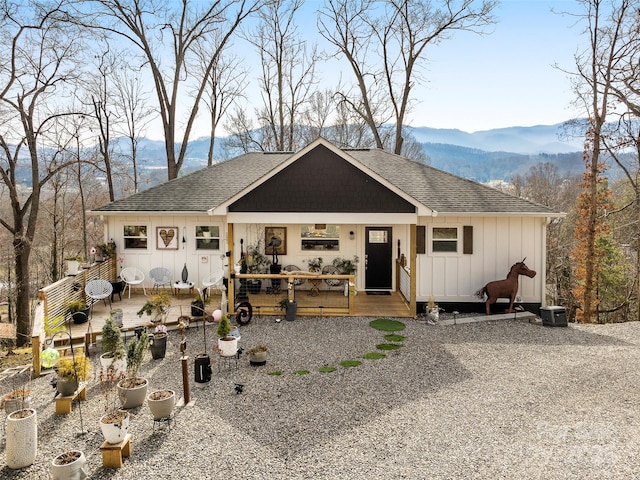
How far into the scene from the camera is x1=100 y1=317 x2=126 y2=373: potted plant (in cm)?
781

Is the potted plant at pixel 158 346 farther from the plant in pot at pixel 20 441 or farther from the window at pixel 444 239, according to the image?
the window at pixel 444 239

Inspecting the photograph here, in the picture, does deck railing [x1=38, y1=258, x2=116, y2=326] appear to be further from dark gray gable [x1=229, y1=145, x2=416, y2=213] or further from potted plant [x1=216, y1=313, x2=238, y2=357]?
dark gray gable [x1=229, y1=145, x2=416, y2=213]

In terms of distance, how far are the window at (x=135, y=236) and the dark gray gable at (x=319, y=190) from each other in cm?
415

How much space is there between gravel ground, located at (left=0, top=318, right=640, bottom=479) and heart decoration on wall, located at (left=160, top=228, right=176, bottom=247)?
4939 millimetres

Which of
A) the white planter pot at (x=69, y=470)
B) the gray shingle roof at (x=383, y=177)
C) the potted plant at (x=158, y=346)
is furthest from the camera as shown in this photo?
the gray shingle roof at (x=383, y=177)

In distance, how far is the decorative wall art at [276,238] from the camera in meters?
14.6

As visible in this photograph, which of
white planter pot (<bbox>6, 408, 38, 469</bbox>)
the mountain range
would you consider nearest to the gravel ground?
white planter pot (<bbox>6, 408, 38, 469</bbox>)

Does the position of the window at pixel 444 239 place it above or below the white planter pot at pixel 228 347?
above

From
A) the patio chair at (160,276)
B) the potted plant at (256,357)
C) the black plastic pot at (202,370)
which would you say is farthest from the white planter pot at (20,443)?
the patio chair at (160,276)

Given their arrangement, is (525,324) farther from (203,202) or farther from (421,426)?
(203,202)

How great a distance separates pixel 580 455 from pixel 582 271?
55.4 ft

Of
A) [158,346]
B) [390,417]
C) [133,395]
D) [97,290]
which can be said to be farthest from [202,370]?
[97,290]

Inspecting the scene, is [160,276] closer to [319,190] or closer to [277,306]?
[277,306]

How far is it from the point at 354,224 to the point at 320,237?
149 centimetres
